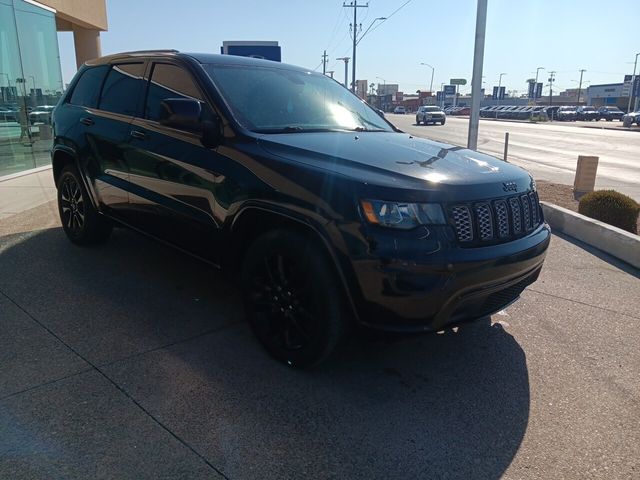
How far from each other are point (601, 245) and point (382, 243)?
4545mm

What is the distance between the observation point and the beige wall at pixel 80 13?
14.0m

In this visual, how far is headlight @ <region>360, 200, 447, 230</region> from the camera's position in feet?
8.98

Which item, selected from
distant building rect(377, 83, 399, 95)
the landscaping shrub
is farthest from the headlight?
distant building rect(377, 83, 399, 95)

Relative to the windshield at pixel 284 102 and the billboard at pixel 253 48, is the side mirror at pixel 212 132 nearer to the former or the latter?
the windshield at pixel 284 102

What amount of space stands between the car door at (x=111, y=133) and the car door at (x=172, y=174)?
0.16m

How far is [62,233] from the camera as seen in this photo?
20.5ft

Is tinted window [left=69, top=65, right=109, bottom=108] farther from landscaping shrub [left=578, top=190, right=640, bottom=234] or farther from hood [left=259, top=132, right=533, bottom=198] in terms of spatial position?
landscaping shrub [left=578, top=190, right=640, bottom=234]

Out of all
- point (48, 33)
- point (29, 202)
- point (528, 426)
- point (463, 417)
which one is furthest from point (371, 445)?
point (48, 33)

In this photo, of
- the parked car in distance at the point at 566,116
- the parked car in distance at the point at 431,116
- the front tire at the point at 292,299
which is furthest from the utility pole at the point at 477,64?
the parked car in distance at the point at 566,116

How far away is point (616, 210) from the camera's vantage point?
690cm

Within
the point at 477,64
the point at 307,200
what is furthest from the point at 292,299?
the point at 477,64

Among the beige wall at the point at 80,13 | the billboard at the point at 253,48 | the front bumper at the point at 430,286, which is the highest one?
the beige wall at the point at 80,13

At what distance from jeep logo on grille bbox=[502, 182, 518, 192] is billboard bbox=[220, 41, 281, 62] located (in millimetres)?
12909

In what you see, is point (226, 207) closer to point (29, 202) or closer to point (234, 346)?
point (234, 346)
